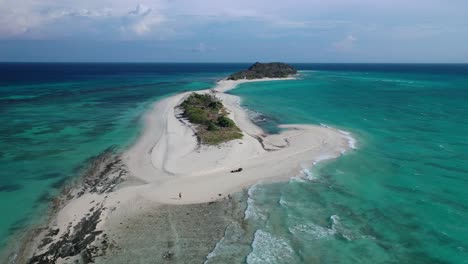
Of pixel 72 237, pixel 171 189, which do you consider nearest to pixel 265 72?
pixel 171 189

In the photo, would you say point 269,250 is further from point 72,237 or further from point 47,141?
point 47,141

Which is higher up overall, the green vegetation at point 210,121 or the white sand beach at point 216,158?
the green vegetation at point 210,121

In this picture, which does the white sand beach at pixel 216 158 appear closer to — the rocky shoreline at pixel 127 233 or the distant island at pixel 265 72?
the rocky shoreline at pixel 127 233

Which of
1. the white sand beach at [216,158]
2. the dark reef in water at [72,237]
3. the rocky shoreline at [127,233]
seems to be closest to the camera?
the rocky shoreline at [127,233]

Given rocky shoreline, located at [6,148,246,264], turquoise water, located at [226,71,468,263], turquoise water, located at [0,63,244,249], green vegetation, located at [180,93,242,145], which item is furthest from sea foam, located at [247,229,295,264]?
green vegetation, located at [180,93,242,145]

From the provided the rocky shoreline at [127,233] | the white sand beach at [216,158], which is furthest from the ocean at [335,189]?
the white sand beach at [216,158]

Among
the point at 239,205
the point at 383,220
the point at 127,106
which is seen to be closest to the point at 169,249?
the point at 239,205

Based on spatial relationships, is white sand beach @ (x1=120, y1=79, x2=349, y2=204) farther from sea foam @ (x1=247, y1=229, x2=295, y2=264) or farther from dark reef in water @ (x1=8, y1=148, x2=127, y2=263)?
sea foam @ (x1=247, y1=229, x2=295, y2=264)
